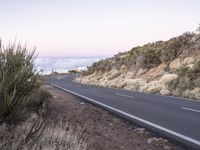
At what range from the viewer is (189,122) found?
12258 millimetres

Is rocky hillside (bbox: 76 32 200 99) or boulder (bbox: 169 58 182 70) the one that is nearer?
rocky hillside (bbox: 76 32 200 99)

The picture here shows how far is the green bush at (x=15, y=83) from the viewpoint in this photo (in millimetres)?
7293

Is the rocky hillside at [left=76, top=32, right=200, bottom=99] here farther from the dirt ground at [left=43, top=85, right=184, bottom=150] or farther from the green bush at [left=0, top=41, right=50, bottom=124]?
the green bush at [left=0, top=41, right=50, bottom=124]

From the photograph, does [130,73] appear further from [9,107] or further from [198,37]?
[9,107]

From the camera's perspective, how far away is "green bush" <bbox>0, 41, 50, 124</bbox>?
23.9 ft

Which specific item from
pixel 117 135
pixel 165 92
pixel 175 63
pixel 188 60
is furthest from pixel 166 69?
pixel 117 135

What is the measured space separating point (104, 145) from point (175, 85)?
20752 mm

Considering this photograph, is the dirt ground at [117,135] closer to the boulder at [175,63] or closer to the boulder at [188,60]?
the boulder at [188,60]

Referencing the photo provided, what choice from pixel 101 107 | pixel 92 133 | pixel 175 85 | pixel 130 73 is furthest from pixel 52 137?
pixel 130 73

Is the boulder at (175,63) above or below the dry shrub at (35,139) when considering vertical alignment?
above

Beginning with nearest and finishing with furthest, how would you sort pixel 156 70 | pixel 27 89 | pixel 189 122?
pixel 27 89
pixel 189 122
pixel 156 70

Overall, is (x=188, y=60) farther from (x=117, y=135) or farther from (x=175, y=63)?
(x=117, y=135)

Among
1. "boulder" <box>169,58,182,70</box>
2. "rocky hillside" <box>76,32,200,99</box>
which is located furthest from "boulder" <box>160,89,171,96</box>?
"boulder" <box>169,58,182,70</box>

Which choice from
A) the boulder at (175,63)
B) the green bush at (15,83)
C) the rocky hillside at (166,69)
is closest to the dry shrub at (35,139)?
the green bush at (15,83)
